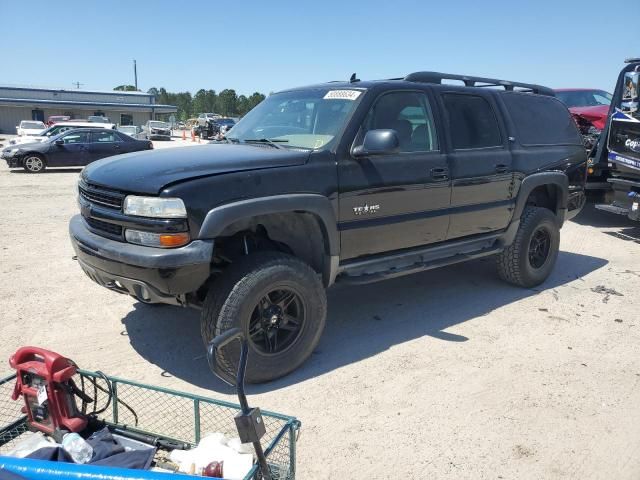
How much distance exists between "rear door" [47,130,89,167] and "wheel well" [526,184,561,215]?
14.6m

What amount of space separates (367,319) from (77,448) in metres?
2.91

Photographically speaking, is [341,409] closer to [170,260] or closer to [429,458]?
[429,458]

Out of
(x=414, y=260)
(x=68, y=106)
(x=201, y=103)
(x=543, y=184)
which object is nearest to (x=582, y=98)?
(x=543, y=184)

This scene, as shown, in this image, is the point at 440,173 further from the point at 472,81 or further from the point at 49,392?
the point at 49,392

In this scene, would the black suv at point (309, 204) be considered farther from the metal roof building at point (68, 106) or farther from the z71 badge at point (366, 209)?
the metal roof building at point (68, 106)

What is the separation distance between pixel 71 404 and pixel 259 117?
2945 millimetres

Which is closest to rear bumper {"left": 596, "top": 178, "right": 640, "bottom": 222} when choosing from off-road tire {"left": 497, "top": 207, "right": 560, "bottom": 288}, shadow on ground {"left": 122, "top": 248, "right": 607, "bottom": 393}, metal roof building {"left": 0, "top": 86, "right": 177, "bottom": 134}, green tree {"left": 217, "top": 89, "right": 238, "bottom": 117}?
shadow on ground {"left": 122, "top": 248, "right": 607, "bottom": 393}

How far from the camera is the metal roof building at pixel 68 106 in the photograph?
46719mm

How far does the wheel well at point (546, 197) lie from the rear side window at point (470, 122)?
1.05 metres

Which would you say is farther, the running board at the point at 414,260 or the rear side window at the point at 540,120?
the rear side window at the point at 540,120

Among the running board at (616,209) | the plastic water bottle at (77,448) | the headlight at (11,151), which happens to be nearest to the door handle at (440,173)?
the plastic water bottle at (77,448)

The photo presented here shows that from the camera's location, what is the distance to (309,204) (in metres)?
3.59

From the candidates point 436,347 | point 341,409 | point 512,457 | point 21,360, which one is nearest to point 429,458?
point 512,457

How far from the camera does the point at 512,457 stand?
288 centimetres
